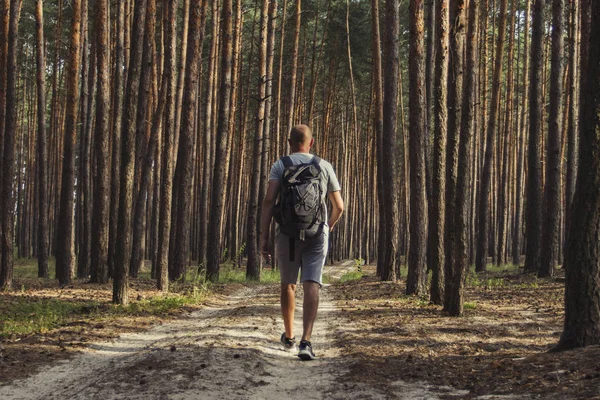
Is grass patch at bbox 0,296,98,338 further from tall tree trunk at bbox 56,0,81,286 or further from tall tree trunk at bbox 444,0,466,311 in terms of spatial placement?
tall tree trunk at bbox 444,0,466,311

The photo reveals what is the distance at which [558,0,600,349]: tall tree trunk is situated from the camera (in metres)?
6.18

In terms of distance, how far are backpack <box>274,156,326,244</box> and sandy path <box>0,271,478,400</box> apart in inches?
47.9

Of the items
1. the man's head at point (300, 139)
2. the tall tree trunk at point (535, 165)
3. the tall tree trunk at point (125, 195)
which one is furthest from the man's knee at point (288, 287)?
the tall tree trunk at point (535, 165)

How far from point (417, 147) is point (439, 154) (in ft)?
7.16

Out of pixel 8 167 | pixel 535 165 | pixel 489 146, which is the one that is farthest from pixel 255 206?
pixel 489 146

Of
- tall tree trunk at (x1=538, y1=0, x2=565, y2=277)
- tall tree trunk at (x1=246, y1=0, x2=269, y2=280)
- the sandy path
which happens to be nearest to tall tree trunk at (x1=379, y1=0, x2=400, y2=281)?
tall tree trunk at (x1=538, y1=0, x2=565, y2=277)

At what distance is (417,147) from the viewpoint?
44.0 feet

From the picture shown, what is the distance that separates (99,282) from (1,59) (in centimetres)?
612

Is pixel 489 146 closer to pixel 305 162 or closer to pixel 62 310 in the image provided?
pixel 62 310

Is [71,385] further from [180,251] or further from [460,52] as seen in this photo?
[180,251]

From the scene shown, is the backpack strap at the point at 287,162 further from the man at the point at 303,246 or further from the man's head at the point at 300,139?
the man's head at the point at 300,139

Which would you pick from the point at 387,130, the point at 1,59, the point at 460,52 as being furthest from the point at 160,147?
the point at 460,52

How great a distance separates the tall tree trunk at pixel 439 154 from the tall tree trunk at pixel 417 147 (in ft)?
5.04

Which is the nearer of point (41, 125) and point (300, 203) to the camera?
point (300, 203)
